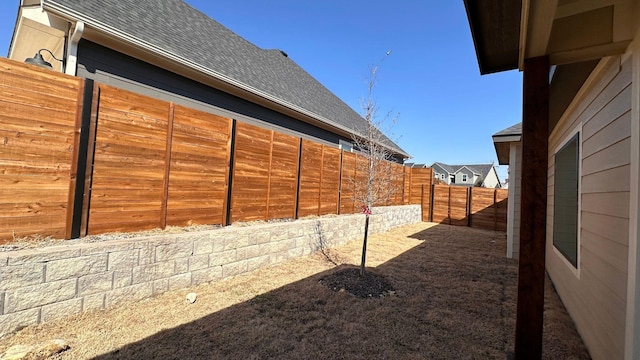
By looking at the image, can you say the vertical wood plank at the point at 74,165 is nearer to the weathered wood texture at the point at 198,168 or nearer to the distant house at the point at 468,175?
the weathered wood texture at the point at 198,168

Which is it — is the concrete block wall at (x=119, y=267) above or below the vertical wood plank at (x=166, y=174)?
below

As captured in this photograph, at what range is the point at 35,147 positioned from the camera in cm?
270

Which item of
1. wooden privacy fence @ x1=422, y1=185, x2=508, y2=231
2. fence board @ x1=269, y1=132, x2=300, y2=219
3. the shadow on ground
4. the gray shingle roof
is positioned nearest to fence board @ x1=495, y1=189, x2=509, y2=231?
wooden privacy fence @ x1=422, y1=185, x2=508, y2=231

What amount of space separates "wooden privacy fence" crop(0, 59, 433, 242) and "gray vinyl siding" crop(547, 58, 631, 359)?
14.9ft

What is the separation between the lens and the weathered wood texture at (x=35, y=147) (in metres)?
2.55

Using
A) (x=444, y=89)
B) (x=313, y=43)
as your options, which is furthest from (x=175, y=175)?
(x=444, y=89)

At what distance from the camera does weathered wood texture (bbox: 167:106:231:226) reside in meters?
3.84

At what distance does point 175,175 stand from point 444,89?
42.8 ft

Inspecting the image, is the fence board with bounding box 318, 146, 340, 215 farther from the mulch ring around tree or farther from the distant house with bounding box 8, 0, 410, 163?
the mulch ring around tree

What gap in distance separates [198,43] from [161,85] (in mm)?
1835

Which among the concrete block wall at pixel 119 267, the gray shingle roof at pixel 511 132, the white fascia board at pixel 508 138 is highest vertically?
the gray shingle roof at pixel 511 132

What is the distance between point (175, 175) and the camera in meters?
3.83

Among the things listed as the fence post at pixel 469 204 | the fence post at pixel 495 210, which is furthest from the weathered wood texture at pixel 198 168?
the fence post at pixel 495 210

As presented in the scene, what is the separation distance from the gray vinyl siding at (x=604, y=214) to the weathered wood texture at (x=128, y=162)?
4.75m
